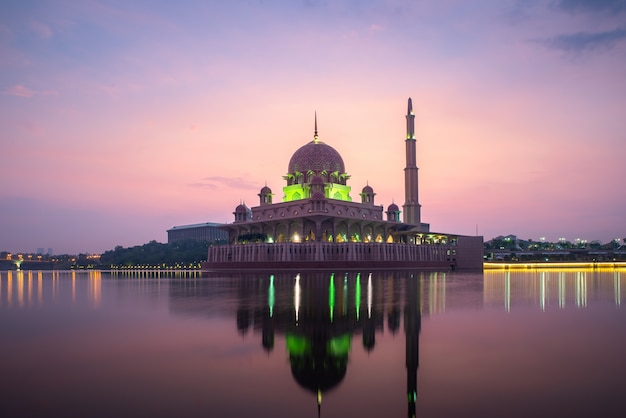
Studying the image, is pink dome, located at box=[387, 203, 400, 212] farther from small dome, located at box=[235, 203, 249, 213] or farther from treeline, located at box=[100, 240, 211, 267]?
treeline, located at box=[100, 240, 211, 267]

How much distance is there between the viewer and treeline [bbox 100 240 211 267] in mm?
133625

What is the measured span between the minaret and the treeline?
5659cm

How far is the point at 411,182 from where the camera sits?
97000 mm

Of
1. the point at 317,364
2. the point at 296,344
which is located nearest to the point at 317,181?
the point at 296,344

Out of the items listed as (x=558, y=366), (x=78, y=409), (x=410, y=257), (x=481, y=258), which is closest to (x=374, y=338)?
(x=558, y=366)

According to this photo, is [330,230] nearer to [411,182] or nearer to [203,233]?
[411,182]

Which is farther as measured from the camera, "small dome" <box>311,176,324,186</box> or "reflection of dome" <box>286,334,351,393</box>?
"small dome" <box>311,176,324,186</box>

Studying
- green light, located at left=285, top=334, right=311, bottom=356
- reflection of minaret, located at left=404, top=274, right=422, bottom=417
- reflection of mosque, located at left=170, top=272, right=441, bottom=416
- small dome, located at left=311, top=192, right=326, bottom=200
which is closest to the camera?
reflection of minaret, located at left=404, top=274, right=422, bottom=417

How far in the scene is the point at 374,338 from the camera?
12438 millimetres

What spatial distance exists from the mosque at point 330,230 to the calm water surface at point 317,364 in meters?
56.1

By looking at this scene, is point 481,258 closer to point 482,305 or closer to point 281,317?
point 482,305

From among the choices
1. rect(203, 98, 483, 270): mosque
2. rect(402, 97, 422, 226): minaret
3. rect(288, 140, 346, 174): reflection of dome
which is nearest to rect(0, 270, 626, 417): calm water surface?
rect(203, 98, 483, 270): mosque

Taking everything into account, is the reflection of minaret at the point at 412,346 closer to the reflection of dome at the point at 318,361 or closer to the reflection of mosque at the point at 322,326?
the reflection of mosque at the point at 322,326

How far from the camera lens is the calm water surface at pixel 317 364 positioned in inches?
283
